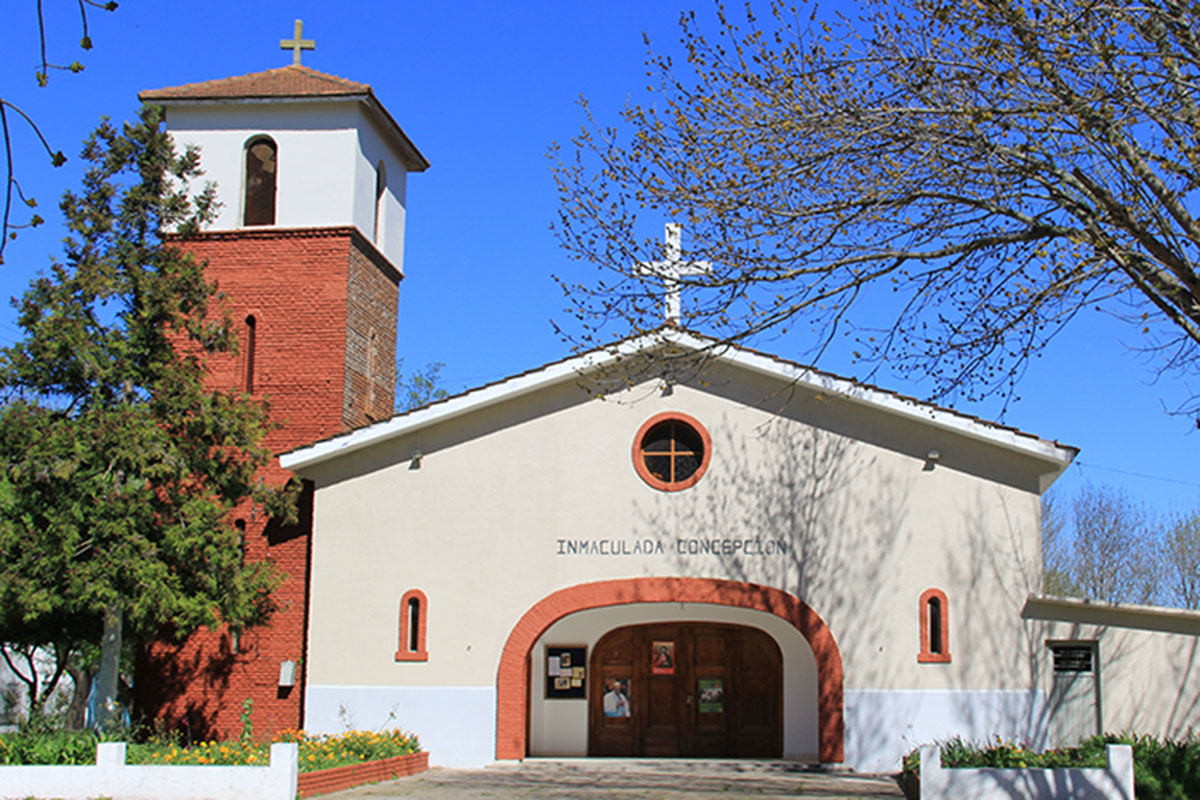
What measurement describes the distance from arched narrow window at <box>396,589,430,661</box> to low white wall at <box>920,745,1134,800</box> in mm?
7887

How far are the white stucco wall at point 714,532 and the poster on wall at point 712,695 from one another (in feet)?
10.3

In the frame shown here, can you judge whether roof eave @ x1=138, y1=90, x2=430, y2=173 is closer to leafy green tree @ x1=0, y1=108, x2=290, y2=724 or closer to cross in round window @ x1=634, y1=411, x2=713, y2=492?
leafy green tree @ x1=0, y1=108, x2=290, y2=724

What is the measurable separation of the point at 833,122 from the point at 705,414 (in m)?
8.13

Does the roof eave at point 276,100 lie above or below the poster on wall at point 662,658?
above

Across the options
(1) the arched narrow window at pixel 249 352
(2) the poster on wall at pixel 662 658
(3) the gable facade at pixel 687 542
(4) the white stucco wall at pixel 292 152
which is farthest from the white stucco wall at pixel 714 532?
(4) the white stucco wall at pixel 292 152

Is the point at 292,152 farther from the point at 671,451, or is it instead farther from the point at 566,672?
the point at 566,672

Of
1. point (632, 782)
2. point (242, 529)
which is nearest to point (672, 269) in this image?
point (632, 782)

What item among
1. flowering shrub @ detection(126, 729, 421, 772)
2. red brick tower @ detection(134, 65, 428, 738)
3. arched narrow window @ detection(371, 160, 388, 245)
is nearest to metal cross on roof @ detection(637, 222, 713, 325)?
flowering shrub @ detection(126, 729, 421, 772)

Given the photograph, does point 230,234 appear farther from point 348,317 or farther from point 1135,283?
point 1135,283

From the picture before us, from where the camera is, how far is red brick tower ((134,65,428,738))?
779 inches

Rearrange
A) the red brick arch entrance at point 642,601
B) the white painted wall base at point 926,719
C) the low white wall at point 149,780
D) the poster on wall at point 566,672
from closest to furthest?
the low white wall at point 149,780 → the white painted wall base at point 926,719 → the red brick arch entrance at point 642,601 → the poster on wall at point 566,672

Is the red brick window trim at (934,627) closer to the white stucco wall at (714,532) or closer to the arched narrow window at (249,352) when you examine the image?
the white stucco wall at (714,532)

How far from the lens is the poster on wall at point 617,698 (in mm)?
21344

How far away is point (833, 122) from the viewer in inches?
453
